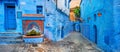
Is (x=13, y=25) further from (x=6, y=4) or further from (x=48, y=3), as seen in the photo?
(x=48, y=3)

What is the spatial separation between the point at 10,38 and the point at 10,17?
8.95 ft

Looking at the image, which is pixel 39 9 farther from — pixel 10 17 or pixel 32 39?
pixel 32 39

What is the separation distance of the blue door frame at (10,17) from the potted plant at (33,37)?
109 inches

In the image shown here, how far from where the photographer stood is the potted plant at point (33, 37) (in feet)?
44.9

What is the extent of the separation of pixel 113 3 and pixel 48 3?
615 centimetres

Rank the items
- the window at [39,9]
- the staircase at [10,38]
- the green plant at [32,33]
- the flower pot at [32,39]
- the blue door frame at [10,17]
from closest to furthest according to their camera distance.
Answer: the staircase at [10,38] → the flower pot at [32,39] → the green plant at [32,33] → the window at [39,9] → the blue door frame at [10,17]

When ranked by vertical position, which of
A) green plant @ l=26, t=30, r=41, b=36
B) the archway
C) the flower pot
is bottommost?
the flower pot

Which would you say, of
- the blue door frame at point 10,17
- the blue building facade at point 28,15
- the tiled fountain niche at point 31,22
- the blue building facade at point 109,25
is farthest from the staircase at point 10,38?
the blue building facade at point 109,25

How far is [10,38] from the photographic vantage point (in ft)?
46.2

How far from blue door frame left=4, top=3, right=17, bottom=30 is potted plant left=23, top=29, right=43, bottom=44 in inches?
109

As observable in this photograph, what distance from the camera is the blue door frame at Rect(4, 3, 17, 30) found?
1590cm

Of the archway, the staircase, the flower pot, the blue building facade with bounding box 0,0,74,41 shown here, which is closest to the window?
the blue building facade with bounding box 0,0,74,41

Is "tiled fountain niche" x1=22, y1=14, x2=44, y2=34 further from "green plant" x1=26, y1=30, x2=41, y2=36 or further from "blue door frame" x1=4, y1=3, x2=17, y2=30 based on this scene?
"blue door frame" x1=4, y1=3, x2=17, y2=30

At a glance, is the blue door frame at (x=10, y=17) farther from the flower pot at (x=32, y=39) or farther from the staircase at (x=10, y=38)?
the flower pot at (x=32, y=39)
